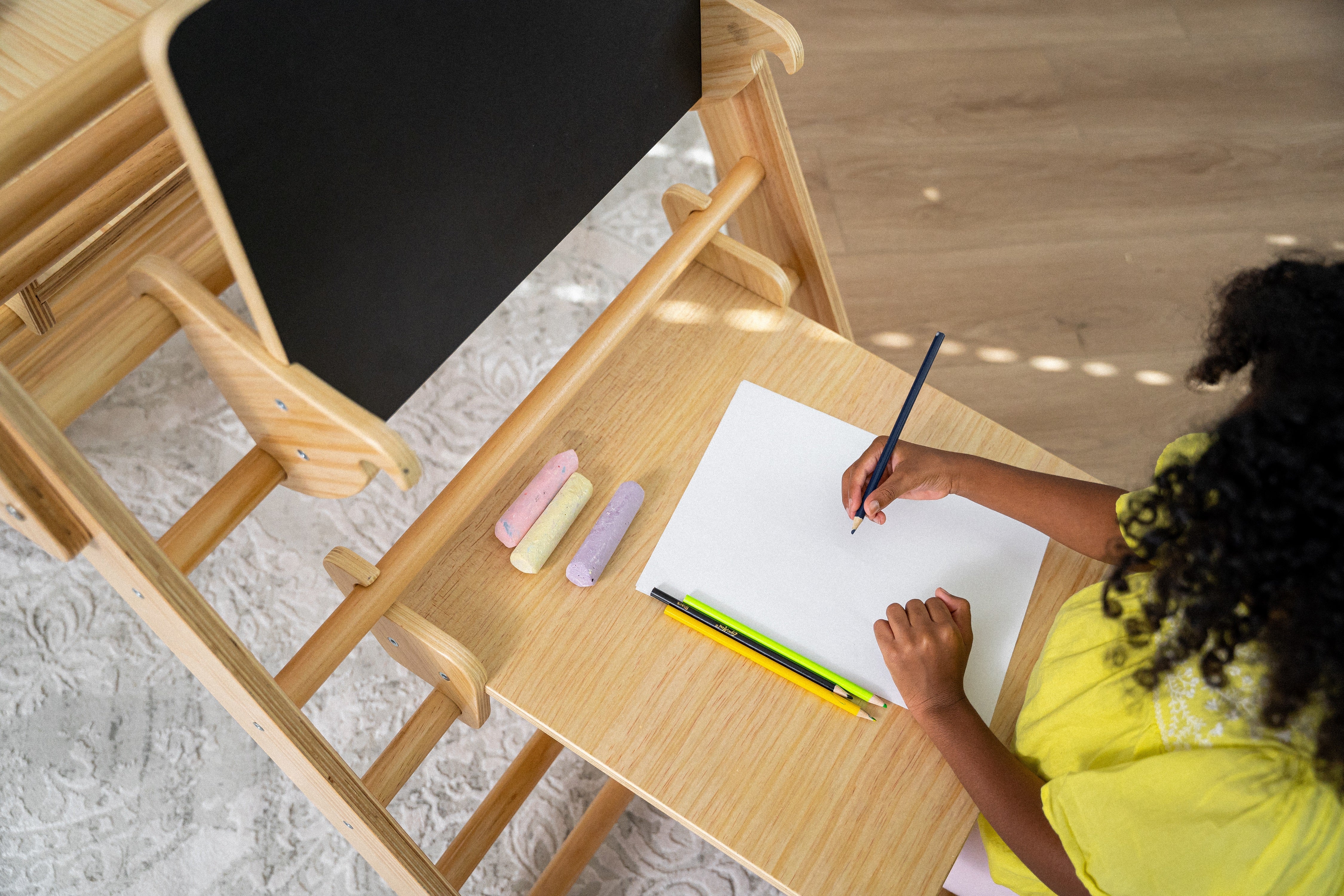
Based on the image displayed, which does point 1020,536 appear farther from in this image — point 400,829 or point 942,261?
point 942,261

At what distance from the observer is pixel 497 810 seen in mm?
1045

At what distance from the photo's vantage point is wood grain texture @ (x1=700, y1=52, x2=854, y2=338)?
90 cm

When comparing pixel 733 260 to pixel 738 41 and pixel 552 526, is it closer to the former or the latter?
pixel 738 41

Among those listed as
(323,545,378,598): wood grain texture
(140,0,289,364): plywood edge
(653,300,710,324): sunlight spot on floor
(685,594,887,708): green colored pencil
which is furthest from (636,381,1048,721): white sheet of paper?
(140,0,289,364): plywood edge

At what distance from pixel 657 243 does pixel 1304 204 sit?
1.34 meters

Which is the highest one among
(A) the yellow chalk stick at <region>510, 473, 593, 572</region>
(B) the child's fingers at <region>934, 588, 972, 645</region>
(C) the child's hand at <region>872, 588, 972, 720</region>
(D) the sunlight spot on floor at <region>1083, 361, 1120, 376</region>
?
(D) the sunlight spot on floor at <region>1083, 361, 1120, 376</region>

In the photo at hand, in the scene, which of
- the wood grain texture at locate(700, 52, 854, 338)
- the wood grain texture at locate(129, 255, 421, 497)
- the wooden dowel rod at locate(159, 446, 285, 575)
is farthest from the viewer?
the wood grain texture at locate(700, 52, 854, 338)

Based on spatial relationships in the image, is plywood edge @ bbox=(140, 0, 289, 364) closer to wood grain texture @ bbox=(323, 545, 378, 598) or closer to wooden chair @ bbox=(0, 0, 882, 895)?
wooden chair @ bbox=(0, 0, 882, 895)

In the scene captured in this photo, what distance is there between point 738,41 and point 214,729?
113 cm

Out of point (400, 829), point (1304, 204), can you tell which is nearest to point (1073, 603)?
point (400, 829)

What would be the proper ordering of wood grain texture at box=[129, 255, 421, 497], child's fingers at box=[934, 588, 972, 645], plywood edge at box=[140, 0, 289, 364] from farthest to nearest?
child's fingers at box=[934, 588, 972, 645]
wood grain texture at box=[129, 255, 421, 497]
plywood edge at box=[140, 0, 289, 364]

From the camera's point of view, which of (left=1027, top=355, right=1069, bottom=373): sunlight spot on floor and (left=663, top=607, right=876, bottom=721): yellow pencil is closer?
(left=663, top=607, right=876, bottom=721): yellow pencil

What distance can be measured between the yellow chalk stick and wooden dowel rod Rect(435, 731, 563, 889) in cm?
25

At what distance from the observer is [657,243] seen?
1.76 metres
